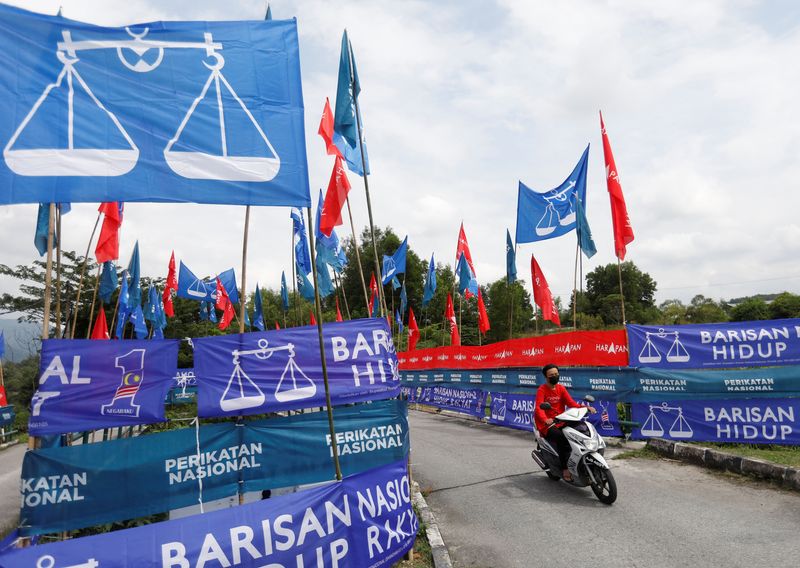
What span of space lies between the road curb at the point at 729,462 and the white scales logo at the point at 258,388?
5.96 metres

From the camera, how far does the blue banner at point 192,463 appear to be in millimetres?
5117

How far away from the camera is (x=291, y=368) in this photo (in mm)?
6055

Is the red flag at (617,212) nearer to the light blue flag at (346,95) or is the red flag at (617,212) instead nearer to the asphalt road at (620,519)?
the asphalt road at (620,519)

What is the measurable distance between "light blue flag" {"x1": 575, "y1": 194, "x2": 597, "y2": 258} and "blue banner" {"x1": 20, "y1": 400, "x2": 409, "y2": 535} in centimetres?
927

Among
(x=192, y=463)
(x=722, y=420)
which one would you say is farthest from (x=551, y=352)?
(x=192, y=463)

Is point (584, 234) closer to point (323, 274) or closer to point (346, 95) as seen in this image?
point (323, 274)

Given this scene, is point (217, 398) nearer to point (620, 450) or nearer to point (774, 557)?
point (774, 557)

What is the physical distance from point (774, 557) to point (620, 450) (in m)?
4.91

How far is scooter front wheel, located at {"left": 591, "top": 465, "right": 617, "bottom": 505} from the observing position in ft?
21.7

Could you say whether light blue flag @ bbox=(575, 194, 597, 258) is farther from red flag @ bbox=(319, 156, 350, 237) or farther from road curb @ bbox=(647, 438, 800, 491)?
red flag @ bbox=(319, 156, 350, 237)

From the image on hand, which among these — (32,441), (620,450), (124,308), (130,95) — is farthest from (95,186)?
(124,308)

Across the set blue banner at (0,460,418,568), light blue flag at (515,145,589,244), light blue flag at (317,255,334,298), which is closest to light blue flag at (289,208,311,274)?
light blue flag at (317,255,334,298)

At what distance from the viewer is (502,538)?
233 inches

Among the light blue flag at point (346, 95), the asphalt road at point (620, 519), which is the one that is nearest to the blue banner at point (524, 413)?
the asphalt road at point (620, 519)
